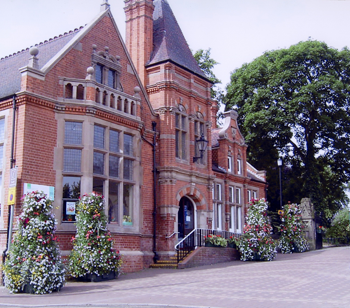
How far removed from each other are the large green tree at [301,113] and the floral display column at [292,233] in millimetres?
8678

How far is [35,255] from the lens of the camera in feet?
42.5

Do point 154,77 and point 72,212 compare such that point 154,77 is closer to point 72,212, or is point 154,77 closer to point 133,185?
point 133,185

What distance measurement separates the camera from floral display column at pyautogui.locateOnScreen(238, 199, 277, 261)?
22594 mm

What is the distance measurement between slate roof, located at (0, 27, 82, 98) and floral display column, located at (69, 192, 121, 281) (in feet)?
17.4

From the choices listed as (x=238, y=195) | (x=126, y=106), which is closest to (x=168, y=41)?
(x=126, y=106)

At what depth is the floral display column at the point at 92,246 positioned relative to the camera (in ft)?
49.5

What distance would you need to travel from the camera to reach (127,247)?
18312mm

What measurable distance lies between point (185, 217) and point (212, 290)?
35.7 ft

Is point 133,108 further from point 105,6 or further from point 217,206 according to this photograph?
point 217,206

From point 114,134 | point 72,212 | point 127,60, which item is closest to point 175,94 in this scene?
point 127,60

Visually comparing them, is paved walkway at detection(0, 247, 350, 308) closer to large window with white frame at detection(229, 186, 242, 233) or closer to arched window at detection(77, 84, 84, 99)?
arched window at detection(77, 84, 84, 99)

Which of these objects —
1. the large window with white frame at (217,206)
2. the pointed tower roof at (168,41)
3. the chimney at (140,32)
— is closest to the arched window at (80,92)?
the chimney at (140,32)

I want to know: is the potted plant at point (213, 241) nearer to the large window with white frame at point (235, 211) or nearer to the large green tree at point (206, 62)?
Answer: the large window with white frame at point (235, 211)

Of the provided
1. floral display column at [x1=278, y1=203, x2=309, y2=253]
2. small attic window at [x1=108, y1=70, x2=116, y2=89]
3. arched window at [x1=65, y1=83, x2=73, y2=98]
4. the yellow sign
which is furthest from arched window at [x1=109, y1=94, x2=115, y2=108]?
floral display column at [x1=278, y1=203, x2=309, y2=253]
